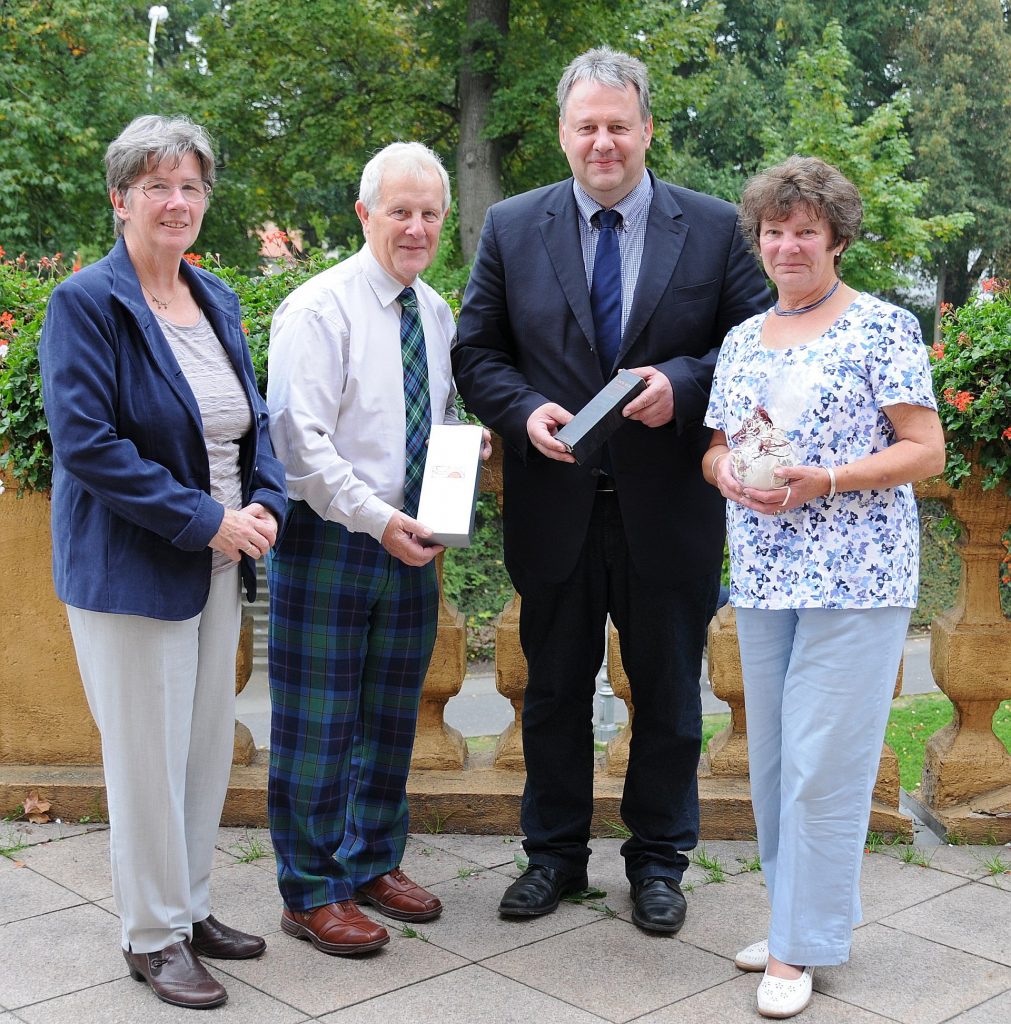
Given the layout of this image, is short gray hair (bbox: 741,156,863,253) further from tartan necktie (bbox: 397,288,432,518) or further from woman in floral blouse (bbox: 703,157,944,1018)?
tartan necktie (bbox: 397,288,432,518)

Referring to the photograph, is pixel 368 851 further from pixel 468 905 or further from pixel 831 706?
pixel 831 706

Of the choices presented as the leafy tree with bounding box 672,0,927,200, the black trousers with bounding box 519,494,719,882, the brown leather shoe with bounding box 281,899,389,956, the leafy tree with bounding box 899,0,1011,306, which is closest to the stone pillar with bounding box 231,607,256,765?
the brown leather shoe with bounding box 281,899,389,956

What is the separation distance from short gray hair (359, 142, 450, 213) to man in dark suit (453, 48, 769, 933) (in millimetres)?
368

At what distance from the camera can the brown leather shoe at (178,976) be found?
9.62ft

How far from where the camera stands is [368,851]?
3518 mm

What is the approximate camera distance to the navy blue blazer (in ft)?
9.01

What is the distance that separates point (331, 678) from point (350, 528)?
43 cm

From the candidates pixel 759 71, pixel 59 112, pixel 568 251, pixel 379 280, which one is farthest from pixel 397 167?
pixel 759 71

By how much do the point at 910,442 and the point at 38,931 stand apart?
2.58 meters

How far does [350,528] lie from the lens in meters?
3.12

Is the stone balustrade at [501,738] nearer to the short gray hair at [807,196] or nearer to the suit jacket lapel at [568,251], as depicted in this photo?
the suit jacket lapel at [568,251]

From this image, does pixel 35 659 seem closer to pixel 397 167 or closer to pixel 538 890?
pixel 538 890

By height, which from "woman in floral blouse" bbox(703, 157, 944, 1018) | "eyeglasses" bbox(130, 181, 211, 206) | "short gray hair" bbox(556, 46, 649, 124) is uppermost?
"short gray hair" bbox(556, 46, 649, 124)

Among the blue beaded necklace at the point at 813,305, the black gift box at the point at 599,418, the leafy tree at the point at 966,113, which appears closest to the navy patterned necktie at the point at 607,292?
the black gift box at the point at 599,418
